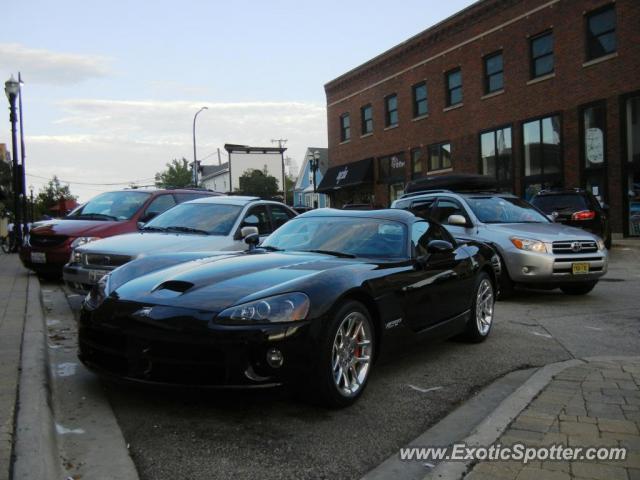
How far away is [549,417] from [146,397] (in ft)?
8.35

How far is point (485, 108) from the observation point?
77.7 feet

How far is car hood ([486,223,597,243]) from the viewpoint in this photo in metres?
8.41

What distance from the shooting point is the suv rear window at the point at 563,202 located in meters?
13.9

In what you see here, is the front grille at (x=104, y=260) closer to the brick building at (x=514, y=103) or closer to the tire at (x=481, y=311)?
the tire at (x=481, y=311)

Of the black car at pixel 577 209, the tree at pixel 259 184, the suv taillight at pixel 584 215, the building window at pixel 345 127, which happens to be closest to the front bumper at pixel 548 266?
the black car at pixel 577 209

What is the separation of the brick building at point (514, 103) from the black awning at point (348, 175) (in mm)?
105

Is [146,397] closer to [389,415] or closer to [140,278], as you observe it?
[140,278]

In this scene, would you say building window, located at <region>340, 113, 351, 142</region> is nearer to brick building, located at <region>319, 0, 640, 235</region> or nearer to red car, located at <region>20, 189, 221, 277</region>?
brick building, located at <region>319, 0, 640, 235</region>

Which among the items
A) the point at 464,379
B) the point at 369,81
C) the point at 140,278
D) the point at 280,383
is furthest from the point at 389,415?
the point at 369,81

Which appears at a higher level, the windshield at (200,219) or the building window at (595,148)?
the building window at (595,148)

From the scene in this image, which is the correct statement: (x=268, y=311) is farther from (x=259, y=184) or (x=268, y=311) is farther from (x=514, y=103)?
(x=259, y=184)

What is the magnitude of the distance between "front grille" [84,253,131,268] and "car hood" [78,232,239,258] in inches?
1.6

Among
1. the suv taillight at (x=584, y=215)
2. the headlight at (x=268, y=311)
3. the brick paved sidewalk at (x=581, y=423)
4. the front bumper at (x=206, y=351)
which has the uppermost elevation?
the suv taillight at (x=584, y=215)

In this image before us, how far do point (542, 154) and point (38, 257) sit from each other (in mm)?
17249
